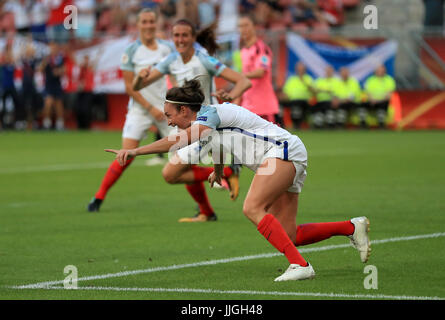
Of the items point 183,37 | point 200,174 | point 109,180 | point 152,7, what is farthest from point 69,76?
point 200,174

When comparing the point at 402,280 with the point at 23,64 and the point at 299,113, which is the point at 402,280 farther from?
the point at 23,64

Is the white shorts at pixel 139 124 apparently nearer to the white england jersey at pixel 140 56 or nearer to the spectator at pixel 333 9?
the white england jersey at pixel 140 56

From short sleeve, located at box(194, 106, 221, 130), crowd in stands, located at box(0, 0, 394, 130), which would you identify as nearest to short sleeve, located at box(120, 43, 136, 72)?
short sleeve, located at box(194, 106, 221, 130)

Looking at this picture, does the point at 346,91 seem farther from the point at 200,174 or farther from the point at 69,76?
the point at 200,174

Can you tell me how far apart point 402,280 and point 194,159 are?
146 inches

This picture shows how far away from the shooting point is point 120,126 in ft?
100.0

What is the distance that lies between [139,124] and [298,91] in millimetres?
16869

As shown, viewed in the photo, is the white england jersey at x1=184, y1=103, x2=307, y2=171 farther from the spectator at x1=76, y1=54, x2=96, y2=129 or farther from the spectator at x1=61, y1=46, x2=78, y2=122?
the spectator at x1=61, y1=46, x2=78, y2=122

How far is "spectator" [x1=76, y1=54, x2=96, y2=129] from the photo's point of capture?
3017cm

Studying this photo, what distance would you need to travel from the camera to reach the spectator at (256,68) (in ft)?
46.3

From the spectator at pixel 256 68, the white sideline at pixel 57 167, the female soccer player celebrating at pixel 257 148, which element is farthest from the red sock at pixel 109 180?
the white sideline at pixel 57 167

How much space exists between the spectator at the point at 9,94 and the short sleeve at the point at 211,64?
2032cm
